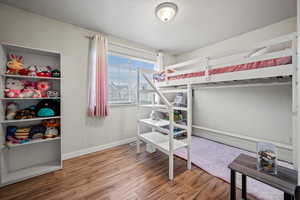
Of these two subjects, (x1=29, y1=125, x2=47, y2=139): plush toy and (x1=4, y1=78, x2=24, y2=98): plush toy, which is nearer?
(x1=4, y1=78, x2=24, y2=98): plush toy

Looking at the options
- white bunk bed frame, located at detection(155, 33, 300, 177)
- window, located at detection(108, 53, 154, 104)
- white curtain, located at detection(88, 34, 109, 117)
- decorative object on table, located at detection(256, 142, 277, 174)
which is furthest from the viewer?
window, located at detection(108, 53, 154, 104)

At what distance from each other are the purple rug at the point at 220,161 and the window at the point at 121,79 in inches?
69.6

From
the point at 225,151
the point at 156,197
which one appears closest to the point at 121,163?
the point at 156,197

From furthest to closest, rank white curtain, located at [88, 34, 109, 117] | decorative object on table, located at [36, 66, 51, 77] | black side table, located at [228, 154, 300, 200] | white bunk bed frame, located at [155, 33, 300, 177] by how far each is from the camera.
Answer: white curtain, located at [88, 34, 109, 117]
decorative object on table, located at [36, 66, 51, 77]
white bunk bed frame, located at [155, 33, 300, 177]
black side table, located at [228, 154, 300, 200]

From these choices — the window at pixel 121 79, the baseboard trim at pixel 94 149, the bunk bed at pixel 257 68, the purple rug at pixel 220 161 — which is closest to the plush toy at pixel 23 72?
the window at pixel 121 79

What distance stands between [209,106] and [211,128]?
57 cm

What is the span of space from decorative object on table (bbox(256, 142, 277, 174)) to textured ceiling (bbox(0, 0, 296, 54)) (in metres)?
1.90

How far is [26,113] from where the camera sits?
5.75 feet

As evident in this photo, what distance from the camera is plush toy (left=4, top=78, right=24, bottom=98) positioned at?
1658mm

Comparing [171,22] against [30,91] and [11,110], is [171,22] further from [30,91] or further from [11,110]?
[11,110]

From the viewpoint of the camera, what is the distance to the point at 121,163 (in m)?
2.07

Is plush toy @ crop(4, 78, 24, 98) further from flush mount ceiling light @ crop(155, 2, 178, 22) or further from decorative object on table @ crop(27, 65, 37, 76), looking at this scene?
flush mount ceiling light @ crop(155, 2, 178, 22)

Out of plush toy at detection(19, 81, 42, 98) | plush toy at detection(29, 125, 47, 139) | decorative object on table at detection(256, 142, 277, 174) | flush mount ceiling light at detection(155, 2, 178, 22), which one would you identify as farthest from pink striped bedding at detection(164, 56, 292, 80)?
plush toy at detection(29, 125, 47, 139)

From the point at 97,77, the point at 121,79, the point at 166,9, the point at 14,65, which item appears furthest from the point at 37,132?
the point at 166,9
